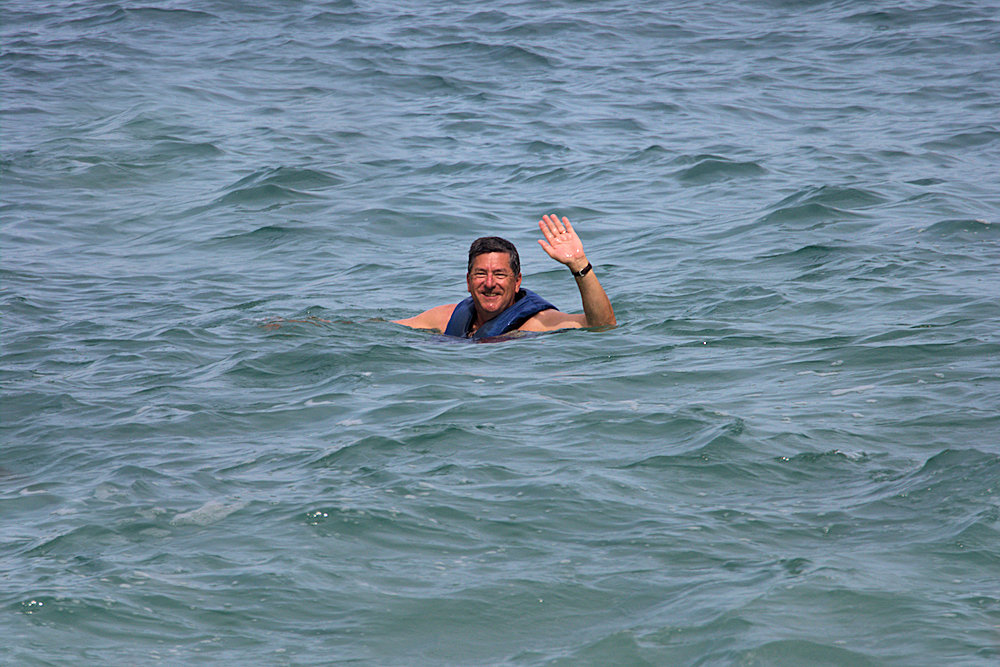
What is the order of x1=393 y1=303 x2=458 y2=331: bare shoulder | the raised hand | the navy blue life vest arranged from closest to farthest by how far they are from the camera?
the raised hand < the navy blue life vest < x1=393 y1=303 x2=458 y2=331: bare shoulder

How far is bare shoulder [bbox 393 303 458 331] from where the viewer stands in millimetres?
9227

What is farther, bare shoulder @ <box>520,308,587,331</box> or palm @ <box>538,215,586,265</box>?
bare shoulder @ <box>520,308,587,331</box>

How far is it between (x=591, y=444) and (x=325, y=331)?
3119 millimetres

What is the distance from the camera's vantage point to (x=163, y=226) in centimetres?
1327

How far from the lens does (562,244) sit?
8.30 m

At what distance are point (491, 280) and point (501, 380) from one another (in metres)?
1.41

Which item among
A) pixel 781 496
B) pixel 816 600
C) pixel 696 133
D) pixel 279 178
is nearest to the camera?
pixel 816 600

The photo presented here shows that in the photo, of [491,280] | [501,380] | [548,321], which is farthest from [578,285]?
[501,380]

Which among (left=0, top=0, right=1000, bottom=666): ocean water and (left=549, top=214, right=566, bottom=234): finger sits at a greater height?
(left=549, top=214, right=566, bottom=234): finger

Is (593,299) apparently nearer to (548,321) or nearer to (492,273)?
(548,321)

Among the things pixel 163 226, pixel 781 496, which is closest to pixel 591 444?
pixel 781 496

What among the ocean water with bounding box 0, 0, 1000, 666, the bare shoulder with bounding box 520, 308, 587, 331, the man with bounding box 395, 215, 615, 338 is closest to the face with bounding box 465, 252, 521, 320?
the man with bounding box 395, 215, 615, 338

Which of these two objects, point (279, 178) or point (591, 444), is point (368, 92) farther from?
point (591, 444)

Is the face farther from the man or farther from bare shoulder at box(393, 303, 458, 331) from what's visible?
bare shoulder at box(393, 303, 458, 331)
